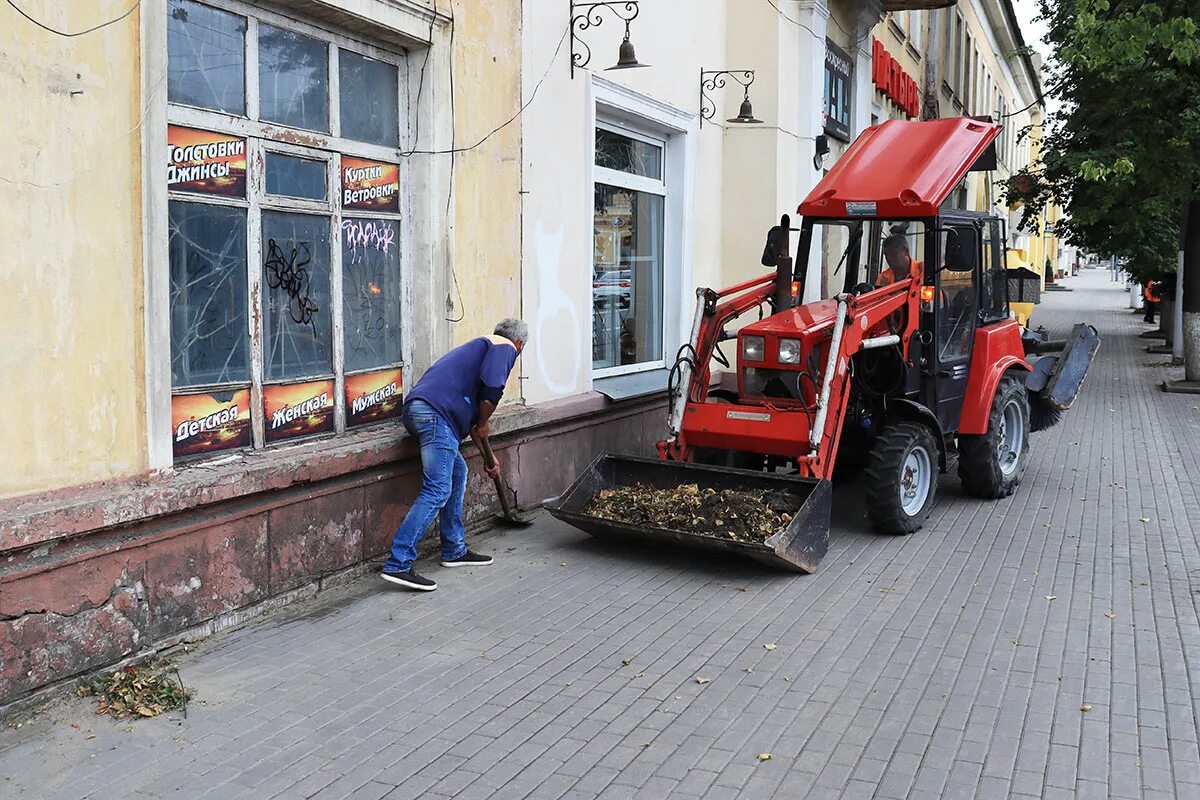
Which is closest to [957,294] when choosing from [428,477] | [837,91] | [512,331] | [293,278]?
[512,331]

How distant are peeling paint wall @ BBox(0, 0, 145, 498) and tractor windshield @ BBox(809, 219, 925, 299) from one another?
5.41 m

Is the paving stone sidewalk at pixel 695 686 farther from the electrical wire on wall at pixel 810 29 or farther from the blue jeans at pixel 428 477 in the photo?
the electrical wire on wall at pixel 810 29

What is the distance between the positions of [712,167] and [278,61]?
653cm

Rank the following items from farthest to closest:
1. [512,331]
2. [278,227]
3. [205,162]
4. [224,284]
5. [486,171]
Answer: [486,171] < [512,331] < [278,227] < [224,284] < [205,162]

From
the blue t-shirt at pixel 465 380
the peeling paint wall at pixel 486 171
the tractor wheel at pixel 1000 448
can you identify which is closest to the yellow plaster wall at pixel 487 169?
the peeling paint wall at pixel 486 171

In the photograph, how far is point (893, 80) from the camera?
1870 cm

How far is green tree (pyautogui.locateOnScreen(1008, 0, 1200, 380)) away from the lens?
47.3 ft

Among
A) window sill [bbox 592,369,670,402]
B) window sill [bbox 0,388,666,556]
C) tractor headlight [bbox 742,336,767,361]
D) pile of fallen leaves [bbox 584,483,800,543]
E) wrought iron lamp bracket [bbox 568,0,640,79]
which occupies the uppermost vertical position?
wrought iron lamp bracket [bbox 568,0,640,79]

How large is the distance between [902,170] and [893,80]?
36.2 ft

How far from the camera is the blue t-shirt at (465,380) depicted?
21.5 feet

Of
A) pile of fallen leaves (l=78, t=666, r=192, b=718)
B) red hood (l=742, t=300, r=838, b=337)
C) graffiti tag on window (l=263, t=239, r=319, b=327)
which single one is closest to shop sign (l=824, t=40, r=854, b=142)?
red hood (l=742, t=300, r=838, b=337)

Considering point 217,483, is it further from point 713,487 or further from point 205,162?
point 713,487

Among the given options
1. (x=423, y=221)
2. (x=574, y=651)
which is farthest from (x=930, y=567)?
(x=423, y=221)

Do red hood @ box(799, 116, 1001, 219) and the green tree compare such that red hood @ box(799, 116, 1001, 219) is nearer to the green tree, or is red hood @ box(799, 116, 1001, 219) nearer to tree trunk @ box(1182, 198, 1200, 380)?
the green tree
